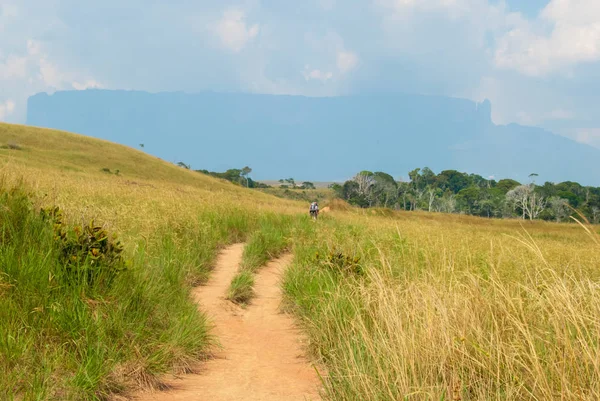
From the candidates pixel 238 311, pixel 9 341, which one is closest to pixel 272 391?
pixel 9 341

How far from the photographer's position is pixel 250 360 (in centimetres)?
500

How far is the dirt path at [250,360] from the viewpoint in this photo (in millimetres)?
4051

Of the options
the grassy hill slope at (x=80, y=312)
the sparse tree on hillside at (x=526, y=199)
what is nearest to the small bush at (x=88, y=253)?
the grassy hill slope at (x=80, y=312)

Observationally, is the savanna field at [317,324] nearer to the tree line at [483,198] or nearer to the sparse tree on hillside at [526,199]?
the tree line at [483,198]

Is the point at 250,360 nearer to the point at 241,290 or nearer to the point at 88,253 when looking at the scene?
the point at 88,253

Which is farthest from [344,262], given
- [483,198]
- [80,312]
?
[483,198]

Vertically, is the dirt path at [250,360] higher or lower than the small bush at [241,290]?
lower

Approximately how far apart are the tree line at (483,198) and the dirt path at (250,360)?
88.0 meters

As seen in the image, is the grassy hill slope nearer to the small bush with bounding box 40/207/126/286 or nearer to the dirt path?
the small bush with bounding box 40/207/126/286

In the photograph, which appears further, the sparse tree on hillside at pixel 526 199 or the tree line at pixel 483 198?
the sparse tree on hillside at pixel 526 199

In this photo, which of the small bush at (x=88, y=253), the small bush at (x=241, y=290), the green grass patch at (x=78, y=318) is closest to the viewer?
the green grass patch at (x=78, y=318)

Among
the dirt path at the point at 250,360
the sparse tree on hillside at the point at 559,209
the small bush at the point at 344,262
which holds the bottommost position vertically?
the dirt path at the point at 250,360

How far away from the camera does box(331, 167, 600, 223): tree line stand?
95.0m

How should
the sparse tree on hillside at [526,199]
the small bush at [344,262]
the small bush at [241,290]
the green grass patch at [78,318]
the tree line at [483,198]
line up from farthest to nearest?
the sparse tree on hillside at [526,199], the tree line at [483,198], the small bush at [241,290], the small bush at [344,262], the green grass patch at [78,318]
